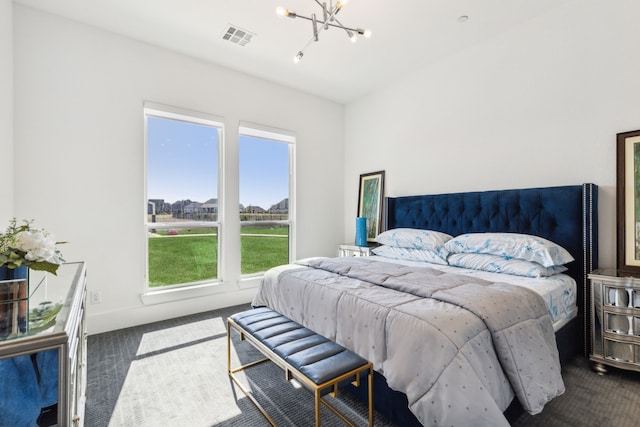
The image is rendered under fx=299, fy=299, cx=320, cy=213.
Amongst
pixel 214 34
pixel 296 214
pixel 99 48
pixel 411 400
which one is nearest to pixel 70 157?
pixel 99 48

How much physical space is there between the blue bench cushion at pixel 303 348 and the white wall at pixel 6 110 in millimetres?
2191

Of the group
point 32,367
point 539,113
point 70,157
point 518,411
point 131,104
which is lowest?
point 518,411

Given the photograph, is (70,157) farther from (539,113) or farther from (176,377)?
(539,113)

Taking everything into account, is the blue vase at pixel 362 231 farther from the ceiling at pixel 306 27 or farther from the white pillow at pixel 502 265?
the ceiling at pixel 306 27

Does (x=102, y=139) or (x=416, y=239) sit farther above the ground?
(x=102, y=139)

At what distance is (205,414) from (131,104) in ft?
10.1

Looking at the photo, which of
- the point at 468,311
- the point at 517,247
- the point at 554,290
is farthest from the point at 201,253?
the point at 554,290

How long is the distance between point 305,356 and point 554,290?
6.08ft

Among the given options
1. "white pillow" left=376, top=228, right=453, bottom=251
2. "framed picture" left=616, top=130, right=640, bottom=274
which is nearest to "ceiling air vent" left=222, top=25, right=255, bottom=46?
"white pillow" left=376, top=228, right=453, bottom=251

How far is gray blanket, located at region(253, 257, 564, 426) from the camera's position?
1297 millimetres

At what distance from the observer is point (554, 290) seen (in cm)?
214

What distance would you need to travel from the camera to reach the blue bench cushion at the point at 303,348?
1464 mm

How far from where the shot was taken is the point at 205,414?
184 cm

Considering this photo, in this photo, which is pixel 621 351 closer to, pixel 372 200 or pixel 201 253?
pixel 372 200
